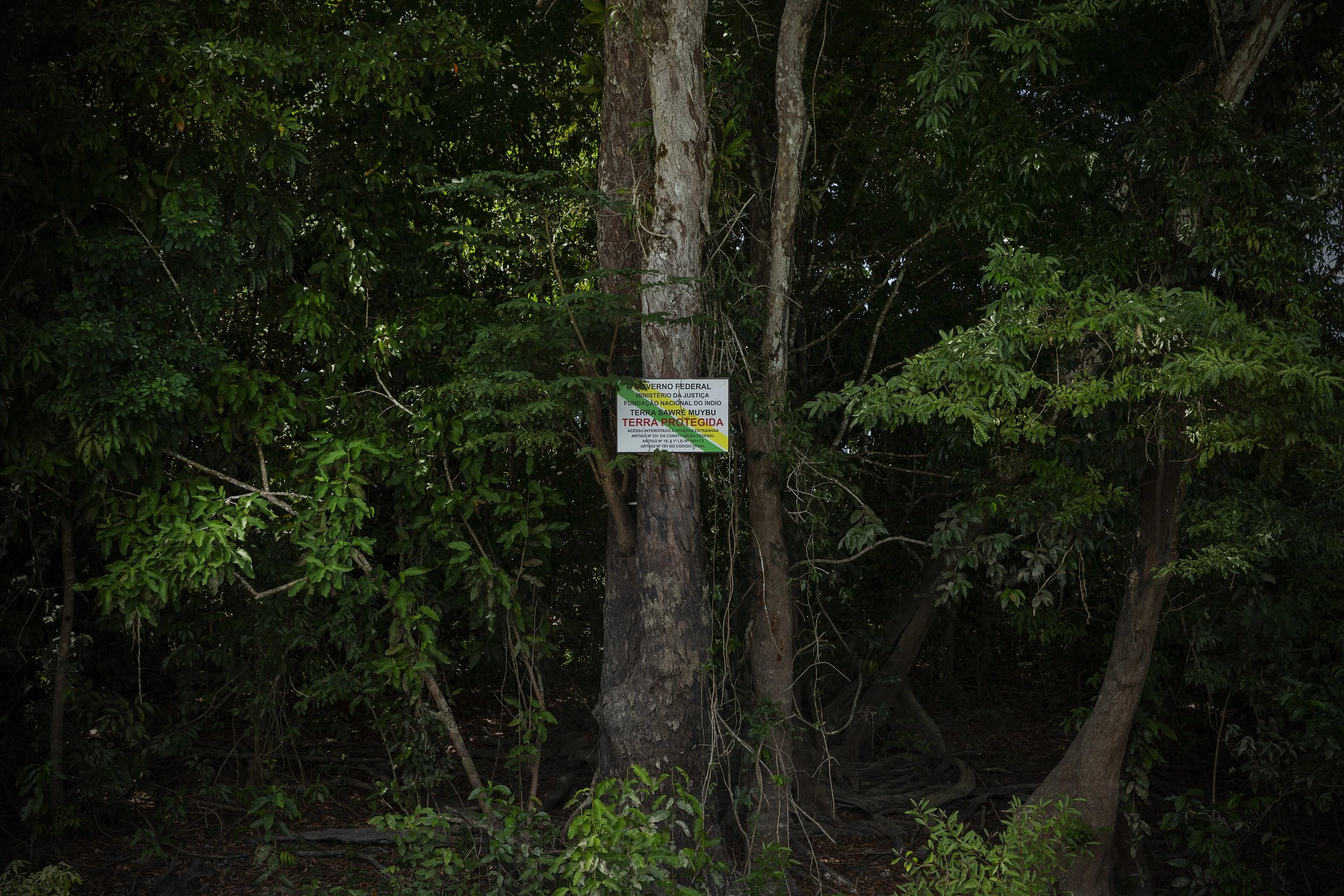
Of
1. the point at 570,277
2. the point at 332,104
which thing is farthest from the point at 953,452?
the point at 332,104

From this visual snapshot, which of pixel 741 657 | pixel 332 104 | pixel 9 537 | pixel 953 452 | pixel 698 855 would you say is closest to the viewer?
pixel 698 855

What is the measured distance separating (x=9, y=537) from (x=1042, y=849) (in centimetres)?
474

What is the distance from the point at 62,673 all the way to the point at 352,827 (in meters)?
1.70

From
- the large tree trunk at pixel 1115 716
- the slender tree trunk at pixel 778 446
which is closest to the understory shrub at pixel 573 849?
the slender tree trunk at pixel 778 446

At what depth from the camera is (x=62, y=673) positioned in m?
5.60

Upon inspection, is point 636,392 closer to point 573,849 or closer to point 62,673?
point 573,849

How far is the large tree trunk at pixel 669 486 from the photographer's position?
5031 mm

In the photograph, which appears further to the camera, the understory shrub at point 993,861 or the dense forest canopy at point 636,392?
the dense forest canopy at point 636,392

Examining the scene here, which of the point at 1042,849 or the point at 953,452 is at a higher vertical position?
the point at 953,452

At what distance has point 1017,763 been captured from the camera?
7.81m

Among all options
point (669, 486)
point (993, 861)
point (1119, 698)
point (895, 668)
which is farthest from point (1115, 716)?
point (669, 486)

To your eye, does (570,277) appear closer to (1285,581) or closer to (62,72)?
(62,72)

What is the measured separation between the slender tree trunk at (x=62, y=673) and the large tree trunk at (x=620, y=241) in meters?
2.58

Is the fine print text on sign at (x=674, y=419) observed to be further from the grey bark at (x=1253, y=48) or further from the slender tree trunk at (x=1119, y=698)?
the grey bark at (x=1253, y=48)
